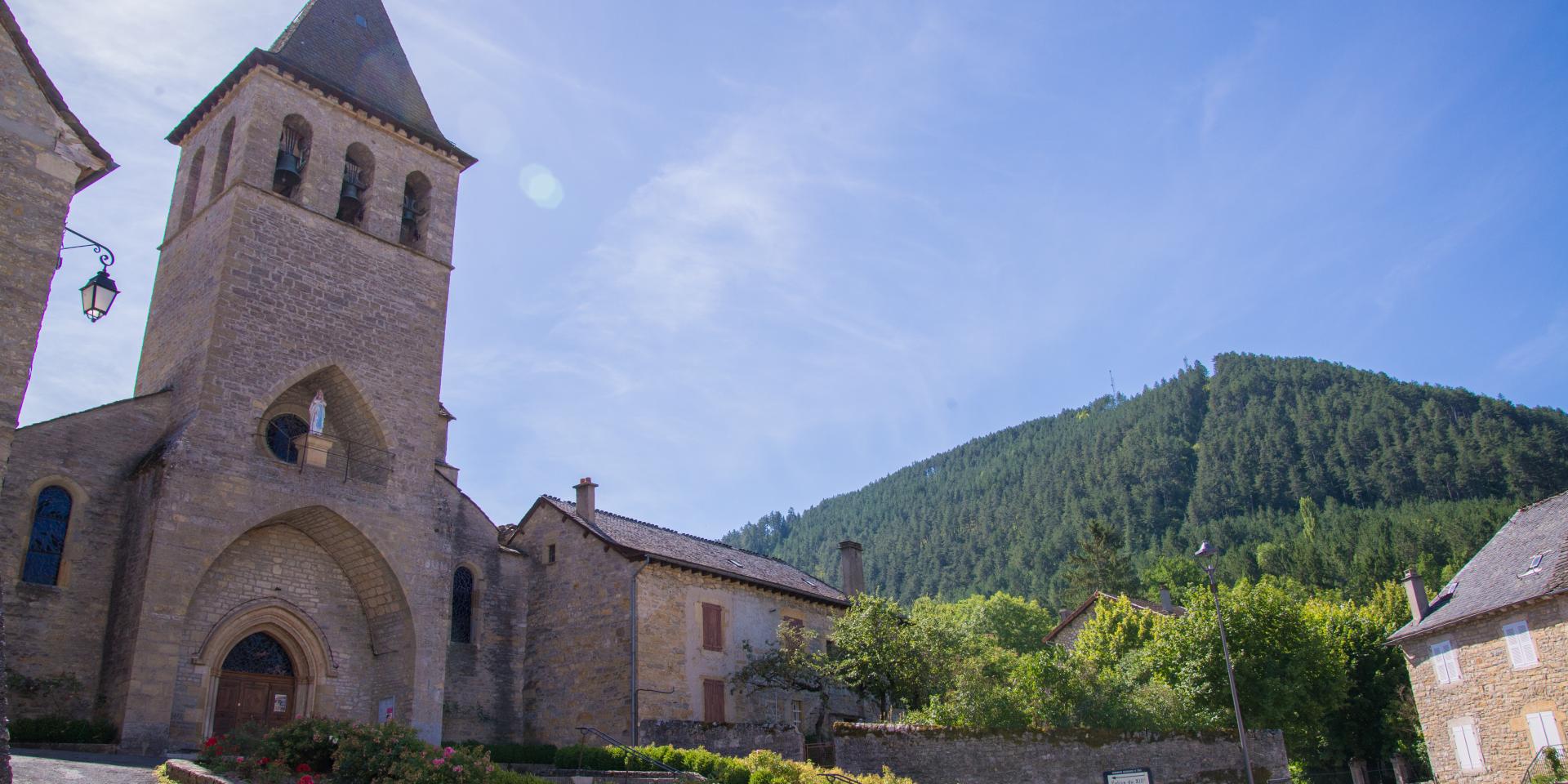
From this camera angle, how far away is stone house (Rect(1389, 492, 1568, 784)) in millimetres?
25641

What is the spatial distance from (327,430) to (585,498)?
24.2ft

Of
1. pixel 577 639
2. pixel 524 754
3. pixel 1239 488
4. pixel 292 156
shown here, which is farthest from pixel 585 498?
pixel 1239 488

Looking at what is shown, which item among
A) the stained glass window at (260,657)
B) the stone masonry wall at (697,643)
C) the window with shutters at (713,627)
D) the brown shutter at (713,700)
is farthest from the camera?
the window with shutters at (713,627)

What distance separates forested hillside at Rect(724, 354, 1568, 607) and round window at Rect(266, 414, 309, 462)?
69207 millimetres

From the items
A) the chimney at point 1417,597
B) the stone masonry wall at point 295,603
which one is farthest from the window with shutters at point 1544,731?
the stone masonry wall at point 295,603

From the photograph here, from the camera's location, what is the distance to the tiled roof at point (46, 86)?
40.7 feet

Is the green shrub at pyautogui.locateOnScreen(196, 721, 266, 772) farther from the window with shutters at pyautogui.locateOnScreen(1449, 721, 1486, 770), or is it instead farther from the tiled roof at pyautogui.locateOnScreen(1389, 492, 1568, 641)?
the window with shutters at pyautogui.locateOnScreen(1449, 721, 1486, 770)

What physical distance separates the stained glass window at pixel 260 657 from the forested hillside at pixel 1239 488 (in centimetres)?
6869

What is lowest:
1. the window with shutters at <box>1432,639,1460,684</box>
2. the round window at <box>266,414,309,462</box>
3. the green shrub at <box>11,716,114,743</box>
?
the green shrub at <box>11,716,114,743</box>

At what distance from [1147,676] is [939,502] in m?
117

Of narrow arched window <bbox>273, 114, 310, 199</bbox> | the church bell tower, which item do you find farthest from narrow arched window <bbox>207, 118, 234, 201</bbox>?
narrow arched window <bbox>273, 114, 310, 199</bbox>

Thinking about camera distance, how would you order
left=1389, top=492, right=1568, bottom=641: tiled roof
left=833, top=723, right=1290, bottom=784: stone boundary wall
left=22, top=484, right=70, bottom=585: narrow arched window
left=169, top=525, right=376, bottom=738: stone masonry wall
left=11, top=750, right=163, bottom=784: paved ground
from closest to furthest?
left=11, top=750, right=163, bottom=784: paved ground < left=22, top=484, right=70, bottom=585: narrow arched window < left=169, top=525, right=376, bottom=738: stone masonry wall < left=833, top=723, right=1290, bottom=784: stone boundary wall < left=1389, top=492, right=1568, bottom=641: tiled roof

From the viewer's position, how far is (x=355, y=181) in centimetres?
2247

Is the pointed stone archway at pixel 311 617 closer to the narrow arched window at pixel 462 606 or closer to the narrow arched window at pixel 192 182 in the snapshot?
the narrow arched window at pixel 462 606
